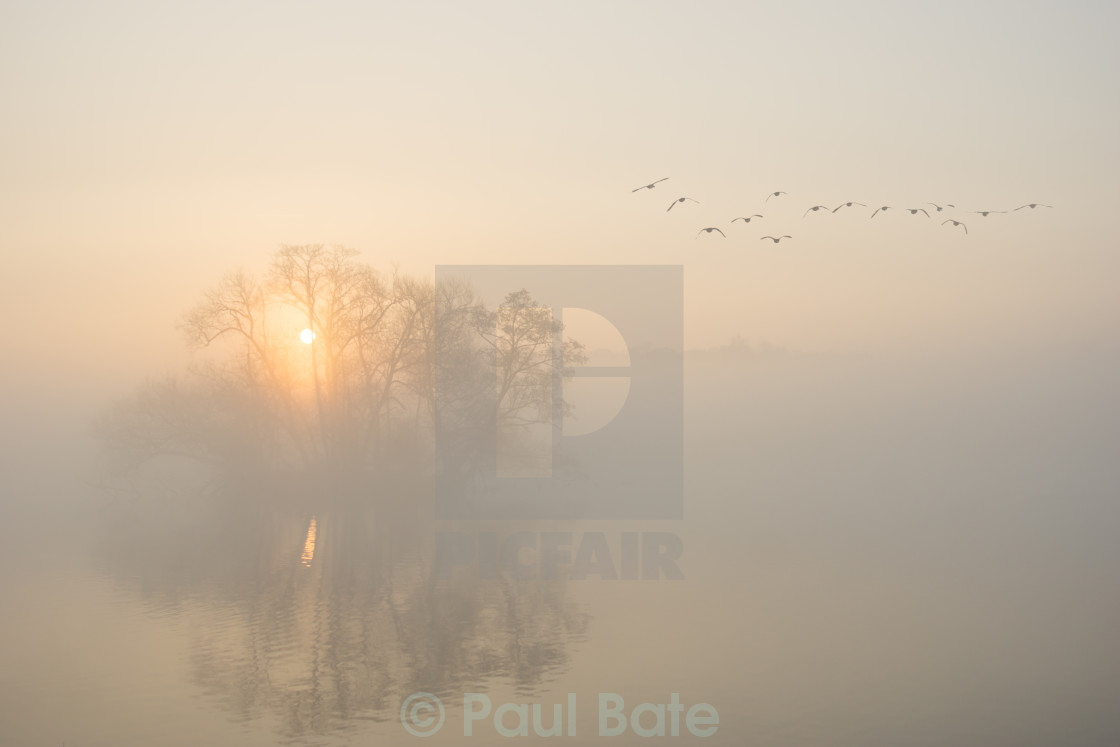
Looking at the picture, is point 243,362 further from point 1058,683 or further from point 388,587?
point 1058,683

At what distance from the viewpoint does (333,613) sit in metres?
44.1

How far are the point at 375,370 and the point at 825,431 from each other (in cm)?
10556

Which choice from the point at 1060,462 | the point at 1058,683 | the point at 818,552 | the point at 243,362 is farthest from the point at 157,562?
the point at 1060,462

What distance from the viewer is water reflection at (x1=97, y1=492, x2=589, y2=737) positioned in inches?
1313

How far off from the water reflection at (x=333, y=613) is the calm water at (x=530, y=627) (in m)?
0.18

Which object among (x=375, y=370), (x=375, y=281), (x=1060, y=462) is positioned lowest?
(x=1060, y=462)

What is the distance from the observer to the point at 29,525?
74.2m

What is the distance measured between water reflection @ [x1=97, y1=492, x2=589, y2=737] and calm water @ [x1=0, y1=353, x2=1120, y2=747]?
0.18m
